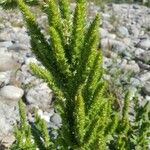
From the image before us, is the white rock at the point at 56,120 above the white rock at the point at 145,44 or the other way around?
above

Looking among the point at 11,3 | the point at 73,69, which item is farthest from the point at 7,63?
the point at 73,69

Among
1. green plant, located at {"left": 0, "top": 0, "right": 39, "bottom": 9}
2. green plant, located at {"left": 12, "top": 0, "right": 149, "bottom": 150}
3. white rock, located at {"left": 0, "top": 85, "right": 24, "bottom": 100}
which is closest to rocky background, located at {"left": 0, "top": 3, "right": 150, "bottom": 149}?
white rock, located at {"left": 0, "top": 85, "right": 24, "bottom": 100}

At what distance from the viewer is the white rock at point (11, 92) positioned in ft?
26.8

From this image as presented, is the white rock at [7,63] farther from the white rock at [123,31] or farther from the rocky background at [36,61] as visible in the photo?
the white rock at [123,31]

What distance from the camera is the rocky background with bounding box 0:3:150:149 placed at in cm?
788

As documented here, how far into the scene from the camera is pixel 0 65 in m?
9.37

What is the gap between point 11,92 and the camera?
8.24 meters

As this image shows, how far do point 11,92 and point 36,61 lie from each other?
135cm

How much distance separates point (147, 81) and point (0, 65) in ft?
9.30

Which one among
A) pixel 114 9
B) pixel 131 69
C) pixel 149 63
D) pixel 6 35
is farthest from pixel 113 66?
pixel 114 9

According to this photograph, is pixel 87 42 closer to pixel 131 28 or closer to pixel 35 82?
pixel 35 82

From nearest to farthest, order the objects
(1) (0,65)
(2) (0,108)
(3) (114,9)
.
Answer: (2) (0,108) → (1) (0,65) → (3) (114,9)

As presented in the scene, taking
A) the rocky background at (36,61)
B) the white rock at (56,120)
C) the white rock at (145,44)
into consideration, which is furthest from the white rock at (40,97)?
the white rock at (145,44)

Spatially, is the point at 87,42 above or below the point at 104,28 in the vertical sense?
above
